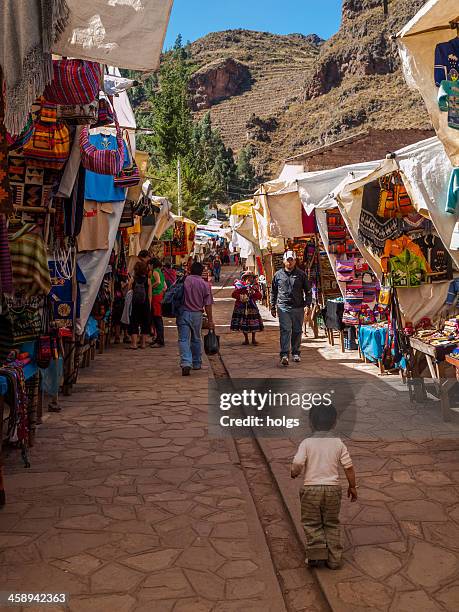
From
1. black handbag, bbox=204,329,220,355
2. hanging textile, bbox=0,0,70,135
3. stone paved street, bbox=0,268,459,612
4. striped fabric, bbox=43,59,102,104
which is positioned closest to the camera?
hanging textile, bbox=0,0,70,135

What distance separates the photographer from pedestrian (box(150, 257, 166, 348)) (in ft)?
39.0

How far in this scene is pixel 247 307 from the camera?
12.3 meters

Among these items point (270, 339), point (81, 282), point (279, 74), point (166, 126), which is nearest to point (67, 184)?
point (81, 282)

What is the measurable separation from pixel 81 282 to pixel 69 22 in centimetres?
455

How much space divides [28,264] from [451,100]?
3238 mm

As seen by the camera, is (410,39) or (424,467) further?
(424,467)

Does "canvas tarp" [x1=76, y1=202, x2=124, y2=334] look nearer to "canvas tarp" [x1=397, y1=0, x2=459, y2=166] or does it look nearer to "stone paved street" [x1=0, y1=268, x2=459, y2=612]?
"stone paved street" [x1=0, y1=268, x2=459, y2=612]

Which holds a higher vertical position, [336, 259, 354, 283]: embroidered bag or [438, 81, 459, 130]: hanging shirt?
[438, 81, 459, 130]: hanging shirt

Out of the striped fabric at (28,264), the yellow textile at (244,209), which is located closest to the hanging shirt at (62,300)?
the striped fabric at (28,264)

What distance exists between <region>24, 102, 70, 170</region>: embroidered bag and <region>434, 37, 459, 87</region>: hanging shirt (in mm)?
3189

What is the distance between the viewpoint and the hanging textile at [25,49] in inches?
123

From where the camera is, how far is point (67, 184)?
6.32m

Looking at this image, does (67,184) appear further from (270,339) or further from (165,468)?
(270,339)

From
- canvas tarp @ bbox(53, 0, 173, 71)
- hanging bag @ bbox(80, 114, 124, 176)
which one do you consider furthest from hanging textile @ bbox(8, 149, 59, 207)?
canvas tarp @ bbox(53, 0, 173, 71)
